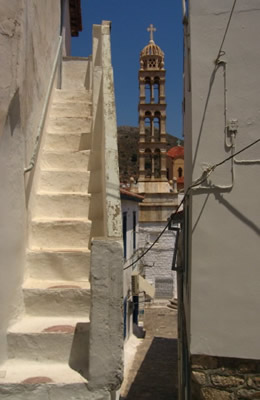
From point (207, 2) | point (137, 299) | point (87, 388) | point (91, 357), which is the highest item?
point (207, 2)

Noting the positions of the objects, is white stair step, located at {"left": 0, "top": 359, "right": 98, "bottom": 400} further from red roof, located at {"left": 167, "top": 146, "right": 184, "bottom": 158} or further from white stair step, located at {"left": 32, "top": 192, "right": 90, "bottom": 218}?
red roof, located at {"left": 167, "top": 146, "right": 184, "bottom": 158}

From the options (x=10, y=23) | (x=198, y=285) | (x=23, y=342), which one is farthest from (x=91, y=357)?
(x=10, y=23)

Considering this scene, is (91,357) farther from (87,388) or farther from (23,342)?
(23,342)

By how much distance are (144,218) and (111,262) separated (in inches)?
747

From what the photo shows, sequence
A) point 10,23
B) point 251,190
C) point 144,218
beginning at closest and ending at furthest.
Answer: point 10,23 → point 251,190 → point 144,218

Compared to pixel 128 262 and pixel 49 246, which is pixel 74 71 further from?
pixel 128 262

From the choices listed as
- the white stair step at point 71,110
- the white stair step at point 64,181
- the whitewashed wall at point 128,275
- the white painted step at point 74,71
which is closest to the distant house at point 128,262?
the whitewashed wall at point 128,275

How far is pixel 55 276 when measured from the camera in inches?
136

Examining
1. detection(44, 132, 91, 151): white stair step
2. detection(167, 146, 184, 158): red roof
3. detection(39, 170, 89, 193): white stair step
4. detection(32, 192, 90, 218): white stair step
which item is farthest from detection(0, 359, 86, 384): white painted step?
detection(167, 146, 184, 158): red roof

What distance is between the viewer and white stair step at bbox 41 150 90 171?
15.0ft

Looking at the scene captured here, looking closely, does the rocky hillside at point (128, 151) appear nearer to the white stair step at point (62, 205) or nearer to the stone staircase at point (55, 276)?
the stone staircase at point (55, 276)

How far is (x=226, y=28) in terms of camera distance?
432cm

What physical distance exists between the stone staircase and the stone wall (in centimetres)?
183

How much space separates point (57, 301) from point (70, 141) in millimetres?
2429
